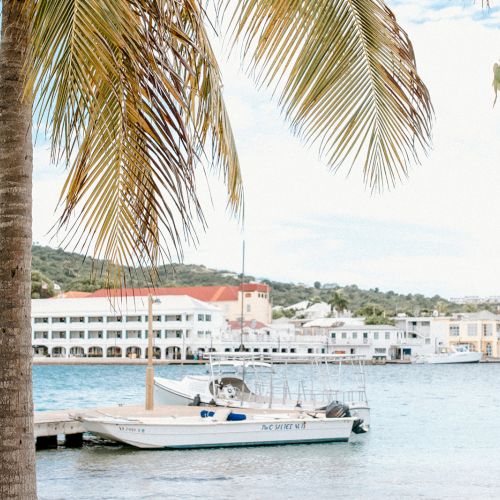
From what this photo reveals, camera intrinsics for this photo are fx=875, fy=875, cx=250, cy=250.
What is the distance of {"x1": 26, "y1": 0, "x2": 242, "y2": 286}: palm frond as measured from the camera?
4234 mm

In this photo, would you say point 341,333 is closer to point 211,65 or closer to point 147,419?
point 147,419

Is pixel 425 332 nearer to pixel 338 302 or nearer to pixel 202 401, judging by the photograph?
pixel 338 302

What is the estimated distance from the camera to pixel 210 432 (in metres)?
28.7

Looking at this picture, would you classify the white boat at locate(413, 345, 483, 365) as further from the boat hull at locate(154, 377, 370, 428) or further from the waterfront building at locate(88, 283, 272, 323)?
the boat hull at locate(154, 377, 370, 428)

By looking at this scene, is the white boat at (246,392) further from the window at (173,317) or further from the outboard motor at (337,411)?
the window at (173,317)

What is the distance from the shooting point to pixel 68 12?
4.25 m

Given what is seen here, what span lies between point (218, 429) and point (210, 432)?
0.94 feet

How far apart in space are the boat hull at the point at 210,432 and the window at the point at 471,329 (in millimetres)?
133350

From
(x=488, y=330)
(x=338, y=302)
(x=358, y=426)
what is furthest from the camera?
(x=338, y=302)

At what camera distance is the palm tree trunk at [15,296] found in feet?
19.5

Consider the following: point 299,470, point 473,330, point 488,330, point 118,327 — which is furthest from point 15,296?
point 488,330

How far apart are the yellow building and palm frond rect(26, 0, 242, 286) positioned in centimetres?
15652

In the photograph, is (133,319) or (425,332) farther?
(425,332)

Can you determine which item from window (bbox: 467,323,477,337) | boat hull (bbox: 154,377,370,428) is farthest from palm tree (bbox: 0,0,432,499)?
window (bbox: 467,323,477,337)
